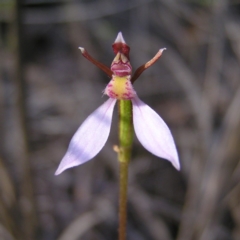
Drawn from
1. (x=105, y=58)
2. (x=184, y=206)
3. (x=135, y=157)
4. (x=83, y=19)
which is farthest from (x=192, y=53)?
(x=184, y=206)

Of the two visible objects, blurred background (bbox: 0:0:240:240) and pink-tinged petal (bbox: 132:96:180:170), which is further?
blurred background (bbox: 0:0:240:240)

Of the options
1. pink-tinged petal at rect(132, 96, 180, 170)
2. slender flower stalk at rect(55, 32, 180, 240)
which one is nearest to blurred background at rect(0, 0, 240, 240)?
slender flower stalk at rect(55, 32, 180, 240)

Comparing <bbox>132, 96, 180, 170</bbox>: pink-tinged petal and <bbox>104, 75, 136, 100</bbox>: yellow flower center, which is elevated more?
<bbox>104, 75, 136, 100</bbox>: yellow flower center

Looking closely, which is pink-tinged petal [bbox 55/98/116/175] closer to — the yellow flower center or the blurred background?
the yellow flower center

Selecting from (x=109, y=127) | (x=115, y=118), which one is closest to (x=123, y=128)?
(x=109, y=127)

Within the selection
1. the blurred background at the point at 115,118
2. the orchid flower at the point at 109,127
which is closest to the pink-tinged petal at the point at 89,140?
the orchid flower at the point at 109,127

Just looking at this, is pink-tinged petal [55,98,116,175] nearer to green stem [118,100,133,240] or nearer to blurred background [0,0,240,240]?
green stem [118,100,133,240]

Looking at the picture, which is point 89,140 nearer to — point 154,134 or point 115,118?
point 154,134

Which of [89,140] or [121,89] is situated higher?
[121,89]

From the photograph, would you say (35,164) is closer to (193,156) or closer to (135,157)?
(135,157)
